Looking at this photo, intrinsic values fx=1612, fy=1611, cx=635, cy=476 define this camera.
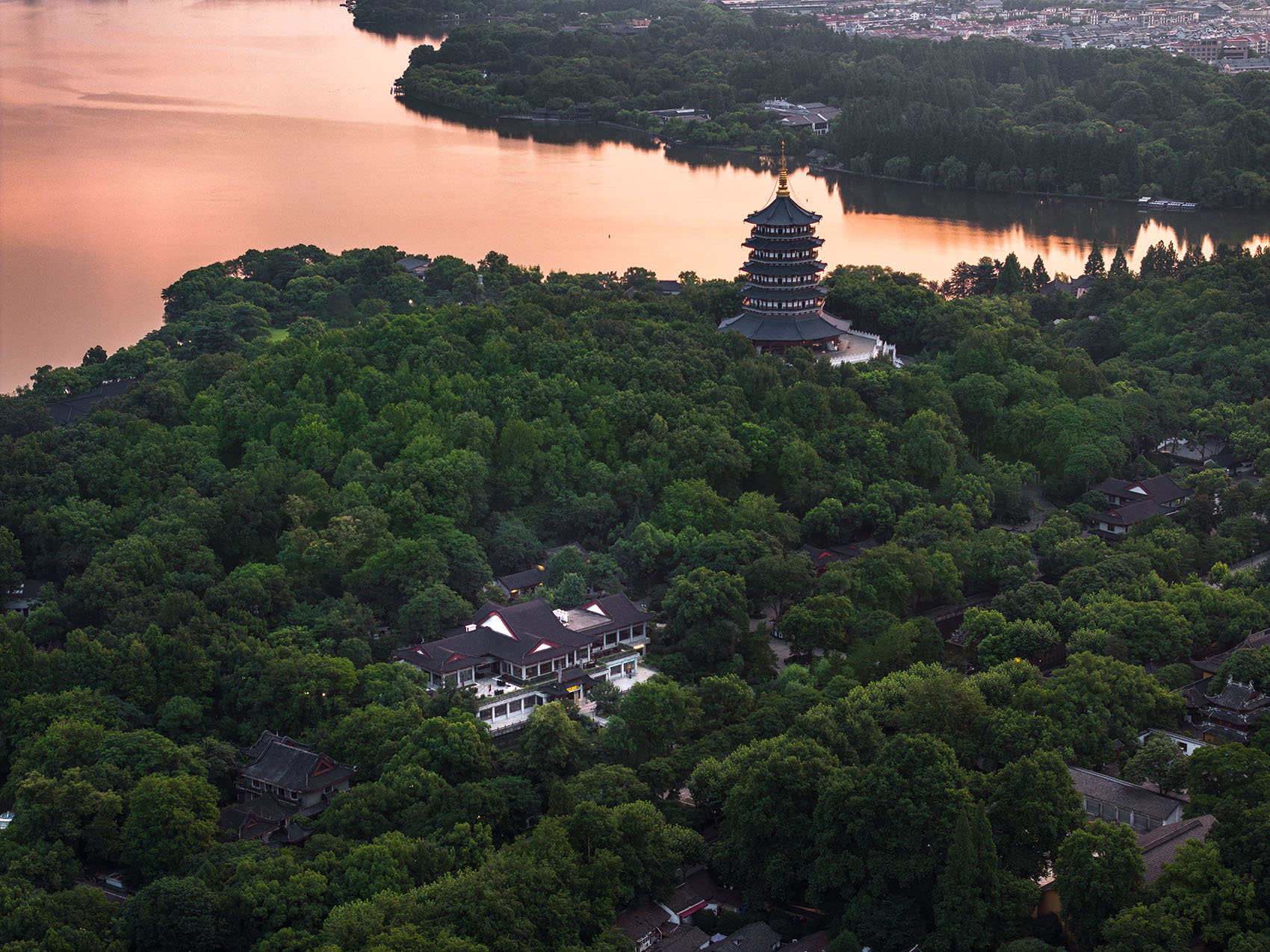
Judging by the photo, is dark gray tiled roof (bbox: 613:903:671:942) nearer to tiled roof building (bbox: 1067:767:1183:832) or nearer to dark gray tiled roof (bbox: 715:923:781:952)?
dark gray tiled roof (bbox: 715:923:781:952)

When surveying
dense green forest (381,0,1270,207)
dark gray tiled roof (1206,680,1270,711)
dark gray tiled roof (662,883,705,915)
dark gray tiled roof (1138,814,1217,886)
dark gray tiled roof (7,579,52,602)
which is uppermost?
dense green forest (381,0,1270,207)

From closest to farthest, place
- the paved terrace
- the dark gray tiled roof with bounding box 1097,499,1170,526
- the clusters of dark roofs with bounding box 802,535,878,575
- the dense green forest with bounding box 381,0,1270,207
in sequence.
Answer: the paved terrace → the clusters of dark roofs with bounding box 802,535,878,575 → the dark gray tiled roof with bounding box 1097,499,1170,526 → the dense green forest with bounding box 381,0,1270,207

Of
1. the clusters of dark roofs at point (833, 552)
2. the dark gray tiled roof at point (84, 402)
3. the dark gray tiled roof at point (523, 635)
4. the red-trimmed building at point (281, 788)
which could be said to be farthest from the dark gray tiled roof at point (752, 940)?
the dark gray tiled roof at point (84, 402)

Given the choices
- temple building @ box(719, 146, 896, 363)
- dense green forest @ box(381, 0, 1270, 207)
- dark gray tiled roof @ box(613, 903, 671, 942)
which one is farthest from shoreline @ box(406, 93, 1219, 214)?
dark gray tiled roof @ box(613, 903, 671, 942)

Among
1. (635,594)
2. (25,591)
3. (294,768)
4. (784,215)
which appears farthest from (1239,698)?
(25,591)

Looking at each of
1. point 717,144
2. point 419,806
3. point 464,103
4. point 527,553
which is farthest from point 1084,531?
point 464,103

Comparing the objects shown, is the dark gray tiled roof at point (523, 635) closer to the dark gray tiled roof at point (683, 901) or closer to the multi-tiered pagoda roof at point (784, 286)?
the dark gray tiled roof at point (683, 901)
